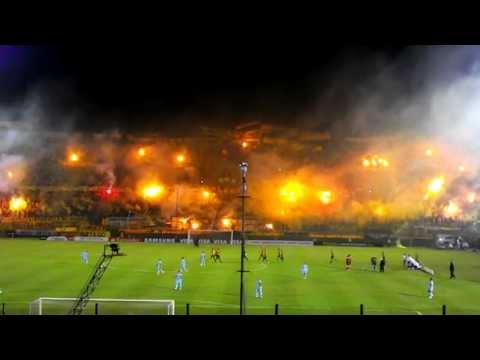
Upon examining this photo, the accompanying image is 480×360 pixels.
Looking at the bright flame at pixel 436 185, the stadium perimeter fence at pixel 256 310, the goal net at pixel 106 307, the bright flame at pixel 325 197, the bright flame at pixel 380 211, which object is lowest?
the stadium perimeter fence at pixel 256 310

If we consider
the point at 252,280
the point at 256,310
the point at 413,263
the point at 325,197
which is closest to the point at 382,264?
the point at 413,263

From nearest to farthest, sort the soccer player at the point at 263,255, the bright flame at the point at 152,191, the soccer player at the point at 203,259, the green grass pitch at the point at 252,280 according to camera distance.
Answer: the green grass pitch at the point at 252,280 → the bright flame at the point at 152,191 → the soccer player at the point at 203,259 → the soccer player at the point at 263,255

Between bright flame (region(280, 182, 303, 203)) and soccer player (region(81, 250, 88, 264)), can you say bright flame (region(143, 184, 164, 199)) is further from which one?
bright flame (region(280, 182, 303, 203))

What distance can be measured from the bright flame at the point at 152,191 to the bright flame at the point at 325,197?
550cm

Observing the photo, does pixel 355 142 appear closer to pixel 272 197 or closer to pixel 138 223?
pixel 272 197

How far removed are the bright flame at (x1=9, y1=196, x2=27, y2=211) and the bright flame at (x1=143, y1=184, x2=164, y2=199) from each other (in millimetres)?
3678

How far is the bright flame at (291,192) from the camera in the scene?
18141mm

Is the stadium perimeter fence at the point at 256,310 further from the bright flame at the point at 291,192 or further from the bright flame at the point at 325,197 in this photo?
the bright flame at the point at 325,197

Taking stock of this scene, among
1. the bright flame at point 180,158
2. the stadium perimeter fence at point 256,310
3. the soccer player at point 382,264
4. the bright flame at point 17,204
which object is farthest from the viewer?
the soccer player at point 382,264

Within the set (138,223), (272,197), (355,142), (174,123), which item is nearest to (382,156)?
(355,142)

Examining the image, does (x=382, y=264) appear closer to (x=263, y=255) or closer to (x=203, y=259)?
(x=263, y=255)

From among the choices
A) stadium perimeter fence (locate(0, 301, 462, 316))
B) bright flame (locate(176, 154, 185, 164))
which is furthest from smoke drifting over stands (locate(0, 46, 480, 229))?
stadium perimeter fence (locate(0, 301, 462, 316))

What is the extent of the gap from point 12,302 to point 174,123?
607 cm

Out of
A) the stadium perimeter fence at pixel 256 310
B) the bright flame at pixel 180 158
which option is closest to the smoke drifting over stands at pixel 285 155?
the bright flame at pixel 180 158
